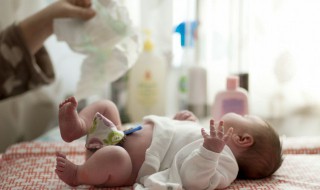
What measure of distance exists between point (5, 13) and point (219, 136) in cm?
98

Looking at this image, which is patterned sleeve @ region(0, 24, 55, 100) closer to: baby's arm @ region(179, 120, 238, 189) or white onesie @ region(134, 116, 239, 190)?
white onesie @ region(134, 116, 239, 190)

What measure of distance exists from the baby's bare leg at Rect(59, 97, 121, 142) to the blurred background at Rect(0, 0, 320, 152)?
567mm

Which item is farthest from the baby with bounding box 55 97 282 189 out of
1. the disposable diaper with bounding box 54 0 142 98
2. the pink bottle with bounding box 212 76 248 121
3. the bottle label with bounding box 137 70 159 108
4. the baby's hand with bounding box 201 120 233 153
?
the bottle label with bounding box 137 70 159 108

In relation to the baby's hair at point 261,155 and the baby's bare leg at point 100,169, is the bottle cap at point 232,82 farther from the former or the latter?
the baby's bare leg at point 100,169

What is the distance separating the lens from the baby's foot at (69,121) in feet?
3.45

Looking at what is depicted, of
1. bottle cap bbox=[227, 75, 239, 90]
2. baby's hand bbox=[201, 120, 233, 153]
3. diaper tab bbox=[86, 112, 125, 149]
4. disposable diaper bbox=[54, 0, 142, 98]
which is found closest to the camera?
baby's hand bbox=[201, 120, 233, 153]

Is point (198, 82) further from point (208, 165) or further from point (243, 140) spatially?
point (208, 165)

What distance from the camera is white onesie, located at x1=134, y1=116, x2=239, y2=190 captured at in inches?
38.8

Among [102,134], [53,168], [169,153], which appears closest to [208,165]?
[169,153]

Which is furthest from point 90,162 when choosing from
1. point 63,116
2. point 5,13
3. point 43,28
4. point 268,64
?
point 268,64

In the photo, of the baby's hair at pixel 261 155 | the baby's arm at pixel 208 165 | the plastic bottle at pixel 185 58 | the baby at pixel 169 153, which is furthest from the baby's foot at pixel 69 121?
the plastic bottle at pixel 185 58

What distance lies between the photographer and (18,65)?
144 centimetres

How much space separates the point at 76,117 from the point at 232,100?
575 millimetres

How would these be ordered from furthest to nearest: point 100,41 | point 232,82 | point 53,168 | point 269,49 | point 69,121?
point 269,49 < point 232,82 < point 100,41 < point 53,168 < point 69,121
